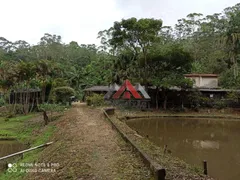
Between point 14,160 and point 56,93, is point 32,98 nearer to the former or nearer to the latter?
point 56,93

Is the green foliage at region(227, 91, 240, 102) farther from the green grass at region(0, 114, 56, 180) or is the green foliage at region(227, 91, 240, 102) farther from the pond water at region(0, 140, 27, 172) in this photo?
the pond water at region(0, 140, 27, 172)

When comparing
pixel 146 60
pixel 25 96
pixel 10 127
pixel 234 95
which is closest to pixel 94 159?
pixel 10 127

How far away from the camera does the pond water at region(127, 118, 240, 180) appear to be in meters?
8.43

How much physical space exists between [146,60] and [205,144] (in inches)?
547

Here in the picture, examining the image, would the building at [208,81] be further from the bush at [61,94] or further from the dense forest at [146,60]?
the bush at [61,94]

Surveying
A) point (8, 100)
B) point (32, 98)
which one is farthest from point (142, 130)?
point (8, 100)

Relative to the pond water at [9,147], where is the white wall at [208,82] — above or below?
above

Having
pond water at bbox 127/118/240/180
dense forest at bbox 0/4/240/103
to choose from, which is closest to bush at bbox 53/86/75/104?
dense forest at bbox 0/4/240/103

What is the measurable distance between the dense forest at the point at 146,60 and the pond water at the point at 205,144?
6965 millimetres

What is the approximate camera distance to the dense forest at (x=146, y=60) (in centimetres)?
Result: 1995

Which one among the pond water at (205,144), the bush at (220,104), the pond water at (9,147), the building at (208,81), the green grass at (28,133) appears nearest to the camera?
the pond water at (205,144)

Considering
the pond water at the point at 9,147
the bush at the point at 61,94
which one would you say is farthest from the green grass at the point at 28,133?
the bush at the point at 61,94

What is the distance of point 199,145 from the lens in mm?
11844

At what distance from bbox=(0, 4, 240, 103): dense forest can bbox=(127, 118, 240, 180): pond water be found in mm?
6965
